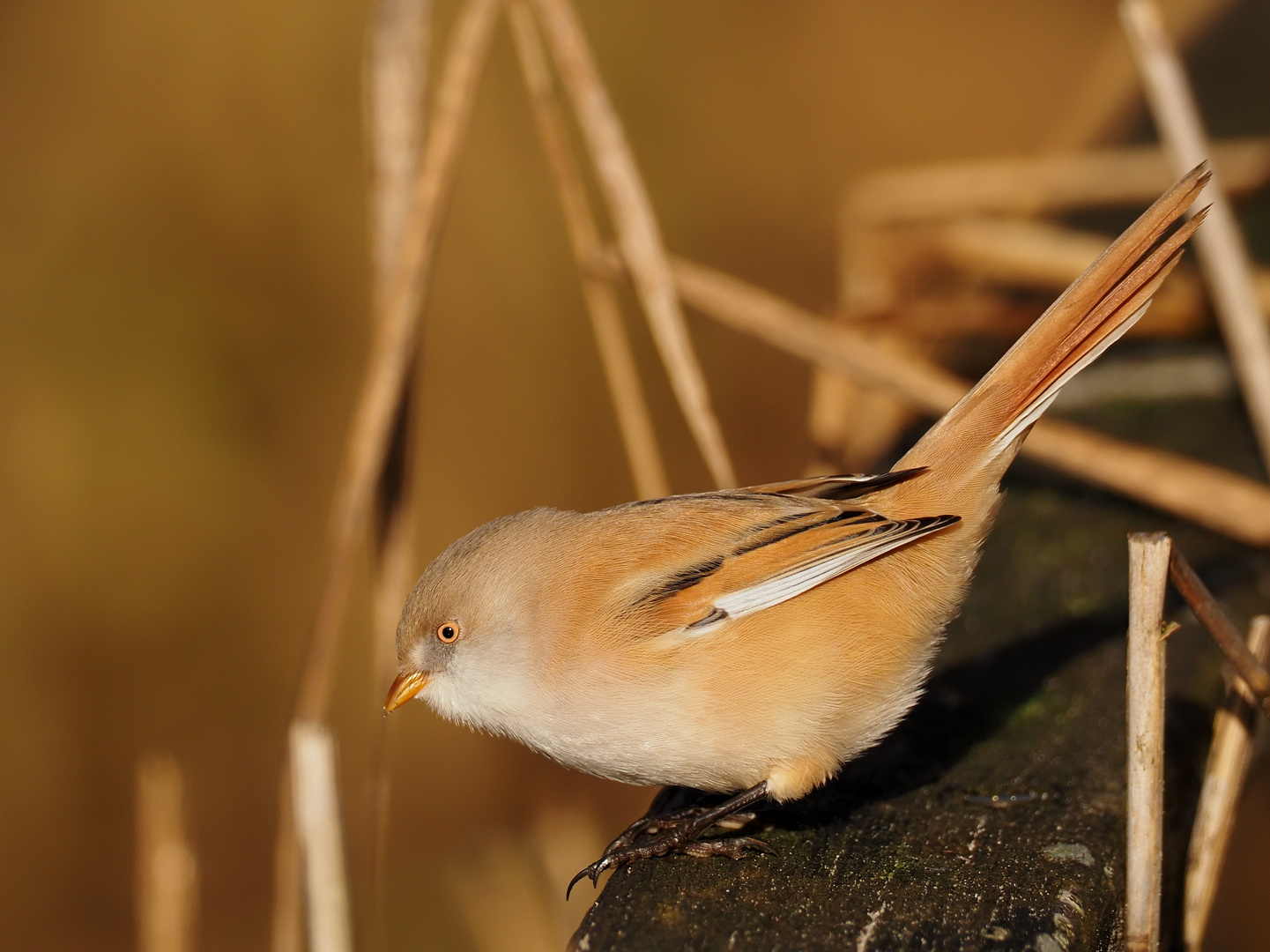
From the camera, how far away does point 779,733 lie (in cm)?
209

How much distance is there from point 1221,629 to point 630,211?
1824 mm

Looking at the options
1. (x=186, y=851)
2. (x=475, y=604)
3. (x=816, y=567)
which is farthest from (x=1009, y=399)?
(x=186, y=851)

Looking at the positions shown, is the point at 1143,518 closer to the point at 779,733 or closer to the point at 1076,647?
the point at 1076,647

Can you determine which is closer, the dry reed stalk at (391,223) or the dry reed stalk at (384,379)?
the dry reed stalk at (384,379)

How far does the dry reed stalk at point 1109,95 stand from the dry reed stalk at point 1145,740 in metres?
3.70

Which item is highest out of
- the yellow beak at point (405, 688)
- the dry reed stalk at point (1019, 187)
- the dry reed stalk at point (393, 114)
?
the dry reed stalk at point (393, 114)

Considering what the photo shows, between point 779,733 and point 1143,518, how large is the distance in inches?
64.8

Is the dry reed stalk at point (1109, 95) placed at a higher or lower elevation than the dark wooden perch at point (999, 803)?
higher

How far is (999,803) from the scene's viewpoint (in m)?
A: 2.12

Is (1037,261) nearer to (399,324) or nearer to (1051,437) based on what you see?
(1051,437)

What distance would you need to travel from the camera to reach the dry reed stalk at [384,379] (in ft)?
8.04

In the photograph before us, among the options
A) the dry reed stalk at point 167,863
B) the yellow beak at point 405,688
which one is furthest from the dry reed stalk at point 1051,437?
the dry reed stalk at point 167,863

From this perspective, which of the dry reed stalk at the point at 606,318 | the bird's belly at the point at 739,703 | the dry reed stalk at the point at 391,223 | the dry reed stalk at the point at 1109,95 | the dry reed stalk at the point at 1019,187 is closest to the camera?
the bird's belly at the point at 739,703

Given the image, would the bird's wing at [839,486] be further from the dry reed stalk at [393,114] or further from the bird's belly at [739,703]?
the dry reed stalk at [393,114]
